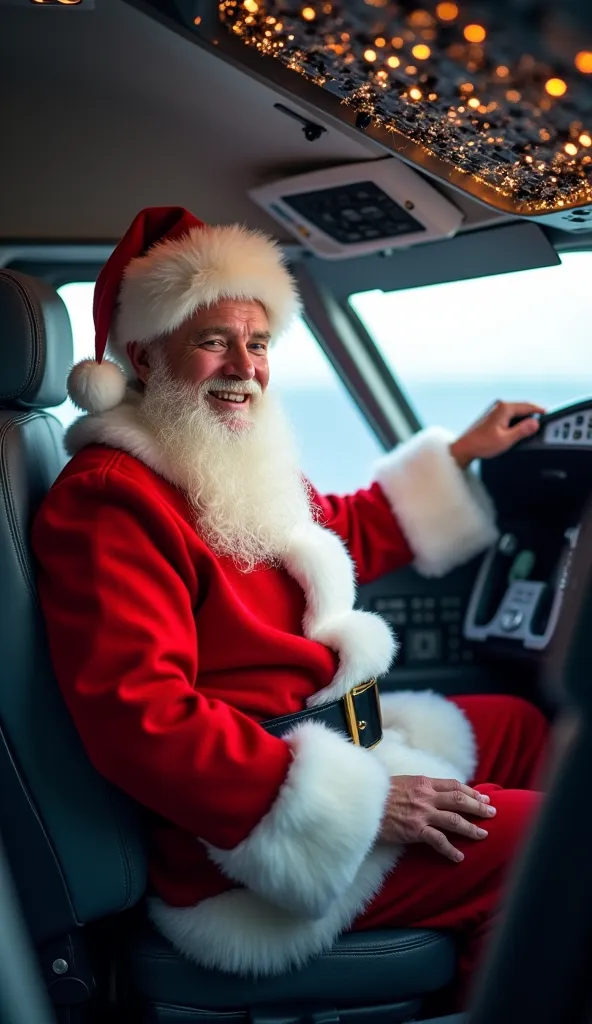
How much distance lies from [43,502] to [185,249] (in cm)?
63

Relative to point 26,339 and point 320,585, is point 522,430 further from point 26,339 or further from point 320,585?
point 26,339

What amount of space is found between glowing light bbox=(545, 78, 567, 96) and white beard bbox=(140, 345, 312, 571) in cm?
120

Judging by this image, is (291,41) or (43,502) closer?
(291,41)

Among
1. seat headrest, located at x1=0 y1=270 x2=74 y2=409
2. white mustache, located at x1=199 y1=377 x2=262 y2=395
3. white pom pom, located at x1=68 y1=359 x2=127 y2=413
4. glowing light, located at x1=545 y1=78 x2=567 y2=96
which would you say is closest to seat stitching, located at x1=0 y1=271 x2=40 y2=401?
seat headrest, located at x1=0 y1=270 x2=74 y2=409

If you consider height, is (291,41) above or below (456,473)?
above

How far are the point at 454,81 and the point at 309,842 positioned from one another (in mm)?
1132

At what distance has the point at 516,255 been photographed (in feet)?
8.43

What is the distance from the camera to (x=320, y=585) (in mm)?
1947

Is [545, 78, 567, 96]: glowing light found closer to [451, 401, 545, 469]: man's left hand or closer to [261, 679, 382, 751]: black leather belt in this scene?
[261, 679, 382, 751]: black leather belt

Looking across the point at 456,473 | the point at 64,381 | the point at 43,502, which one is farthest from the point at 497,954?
the point at 456,473

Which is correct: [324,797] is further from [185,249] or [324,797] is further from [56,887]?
[185,249]

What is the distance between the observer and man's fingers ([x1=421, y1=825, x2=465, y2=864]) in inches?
65.4

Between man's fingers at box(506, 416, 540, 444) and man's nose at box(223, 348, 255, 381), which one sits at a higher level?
man's nose at box(223, 348, 255, 381)

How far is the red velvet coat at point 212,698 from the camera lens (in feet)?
5.10
